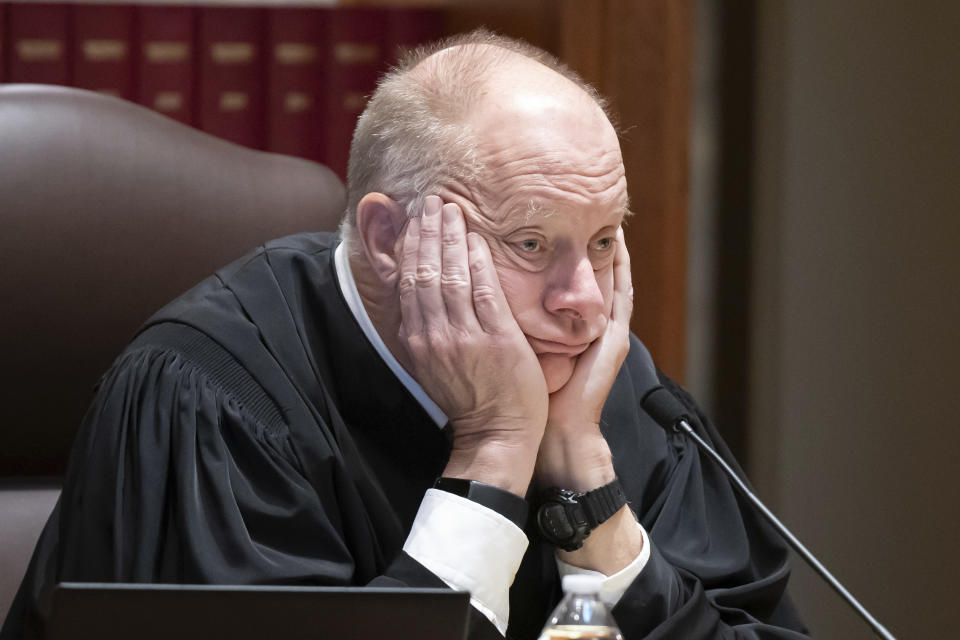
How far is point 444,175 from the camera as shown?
1.44m

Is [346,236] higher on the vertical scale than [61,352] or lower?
higher

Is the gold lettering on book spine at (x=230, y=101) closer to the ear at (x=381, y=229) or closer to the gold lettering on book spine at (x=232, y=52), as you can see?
the gold lettering on book spine at (x=232, y=52)

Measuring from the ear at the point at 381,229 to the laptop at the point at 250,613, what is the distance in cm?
68

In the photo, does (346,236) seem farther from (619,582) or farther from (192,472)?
(619,582)

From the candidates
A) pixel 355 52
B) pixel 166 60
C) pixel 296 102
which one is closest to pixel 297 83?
pixel 296 102

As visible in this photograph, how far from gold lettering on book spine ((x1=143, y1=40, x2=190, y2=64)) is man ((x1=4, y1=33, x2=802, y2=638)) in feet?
3.57

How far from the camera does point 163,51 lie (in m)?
2.52

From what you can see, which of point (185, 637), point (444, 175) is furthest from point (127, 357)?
point (185, 637)

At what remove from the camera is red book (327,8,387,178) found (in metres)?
2.57

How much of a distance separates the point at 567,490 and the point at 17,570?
811 mm

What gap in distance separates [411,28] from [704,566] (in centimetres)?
151

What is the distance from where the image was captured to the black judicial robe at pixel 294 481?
1.34m

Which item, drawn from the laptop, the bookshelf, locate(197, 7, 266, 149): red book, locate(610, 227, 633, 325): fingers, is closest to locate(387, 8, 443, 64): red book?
the bookshelf

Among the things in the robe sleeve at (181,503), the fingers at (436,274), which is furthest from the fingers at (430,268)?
the robe sleeve at (181,503)
